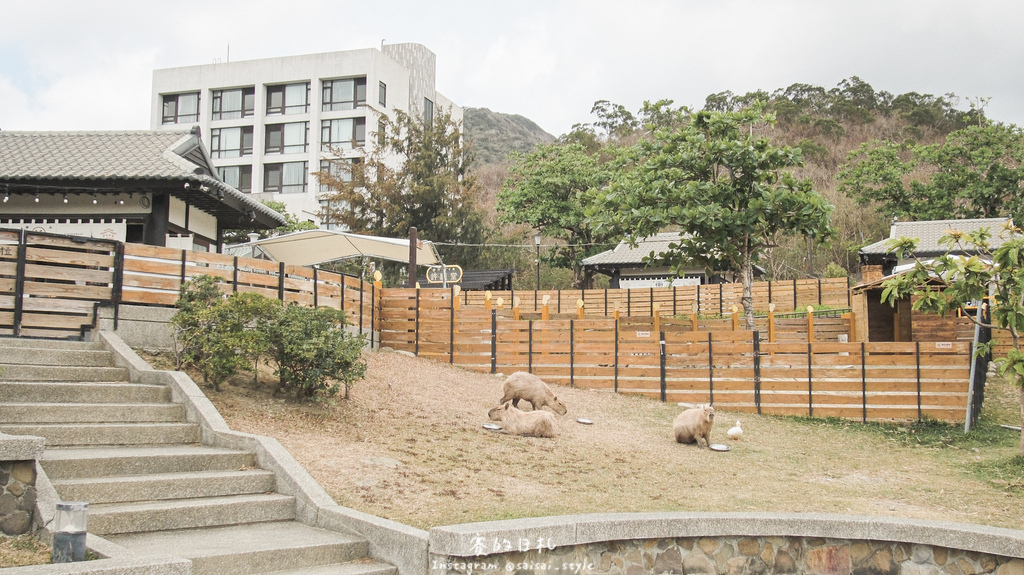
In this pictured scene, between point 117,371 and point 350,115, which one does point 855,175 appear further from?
point 117,371

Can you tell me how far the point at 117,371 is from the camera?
9375 millimetres

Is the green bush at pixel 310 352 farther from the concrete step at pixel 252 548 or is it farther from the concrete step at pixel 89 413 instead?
the concrete step at pixel 252 548

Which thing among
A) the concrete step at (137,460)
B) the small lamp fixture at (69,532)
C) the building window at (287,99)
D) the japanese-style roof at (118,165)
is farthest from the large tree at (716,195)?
the building window at (287,99)

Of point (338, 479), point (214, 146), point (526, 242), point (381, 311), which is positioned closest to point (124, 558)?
point (338, 479)

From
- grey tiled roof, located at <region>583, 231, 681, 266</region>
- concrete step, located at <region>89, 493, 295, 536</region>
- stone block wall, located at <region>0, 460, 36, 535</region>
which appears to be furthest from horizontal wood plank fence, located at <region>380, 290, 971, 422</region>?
grey tiled roof, located at <region>583, 231, 681, 266</region>

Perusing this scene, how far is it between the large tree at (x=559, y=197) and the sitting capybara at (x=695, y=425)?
80.0 ft

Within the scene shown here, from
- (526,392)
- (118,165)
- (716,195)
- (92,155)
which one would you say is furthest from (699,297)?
(92,155)

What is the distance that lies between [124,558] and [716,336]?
12.8 meters

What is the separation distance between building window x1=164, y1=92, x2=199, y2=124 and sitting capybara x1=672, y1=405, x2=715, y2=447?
146 ft

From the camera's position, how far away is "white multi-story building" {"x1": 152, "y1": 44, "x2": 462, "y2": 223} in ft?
151

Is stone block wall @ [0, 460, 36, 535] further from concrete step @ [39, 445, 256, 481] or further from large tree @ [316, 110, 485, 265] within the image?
large tree @ [316, 110, 485, 265]

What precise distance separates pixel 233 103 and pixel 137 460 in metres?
45.1

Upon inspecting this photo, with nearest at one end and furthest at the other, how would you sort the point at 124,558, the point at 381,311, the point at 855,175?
the point at 124,558 → the point at 381,311 → the point at 855,175

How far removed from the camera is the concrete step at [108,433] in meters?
7.37
